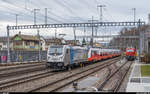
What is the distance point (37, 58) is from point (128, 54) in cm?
1907

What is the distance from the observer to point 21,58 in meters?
38.4

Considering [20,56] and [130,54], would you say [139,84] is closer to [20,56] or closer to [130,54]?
[20,56]

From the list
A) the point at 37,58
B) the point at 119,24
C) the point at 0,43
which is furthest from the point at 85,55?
the point at 0,43

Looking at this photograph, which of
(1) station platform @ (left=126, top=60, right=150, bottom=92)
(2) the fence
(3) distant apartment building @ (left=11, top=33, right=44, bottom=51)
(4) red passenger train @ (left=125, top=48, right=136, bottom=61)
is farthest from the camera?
(3) distant apartment building @ (left=11, top=33, right=44, bottom=51)

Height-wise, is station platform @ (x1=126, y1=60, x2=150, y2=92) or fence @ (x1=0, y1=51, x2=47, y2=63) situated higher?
fence @ (x1=0, y1=51, x2=47, y2=63)

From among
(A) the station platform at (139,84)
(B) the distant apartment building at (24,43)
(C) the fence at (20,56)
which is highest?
(B) the distant apartment building at (24,43)

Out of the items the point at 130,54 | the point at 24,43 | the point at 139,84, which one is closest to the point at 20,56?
the point at 130,54

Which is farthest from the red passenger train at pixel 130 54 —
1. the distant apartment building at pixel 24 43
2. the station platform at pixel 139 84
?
the station platform at pixel 139 84

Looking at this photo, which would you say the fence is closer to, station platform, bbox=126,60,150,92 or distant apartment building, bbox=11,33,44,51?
station platform, bbox=126,60,150,92

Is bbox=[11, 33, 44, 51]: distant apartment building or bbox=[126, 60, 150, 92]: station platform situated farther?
bbox=[11, 33, 44, 51]: distant apartment building

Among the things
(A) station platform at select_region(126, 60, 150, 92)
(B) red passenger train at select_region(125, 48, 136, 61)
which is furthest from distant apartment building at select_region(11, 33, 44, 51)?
(A) station platform at select_region(126, 60, 150, 92)

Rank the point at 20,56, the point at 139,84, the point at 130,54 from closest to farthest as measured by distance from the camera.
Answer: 1. the point at 139,84
2. the point at 20,56
3. the point at 130,54

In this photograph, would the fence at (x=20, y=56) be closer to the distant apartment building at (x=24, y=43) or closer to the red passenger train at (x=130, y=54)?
the red passenger train at (x=130, y=54)

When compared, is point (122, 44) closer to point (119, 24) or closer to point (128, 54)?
point (128, 54)
